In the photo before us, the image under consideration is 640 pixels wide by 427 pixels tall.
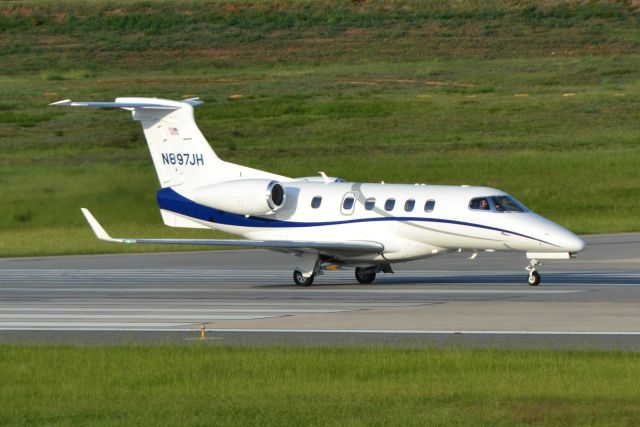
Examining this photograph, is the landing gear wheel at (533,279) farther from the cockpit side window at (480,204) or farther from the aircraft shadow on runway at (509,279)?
the cockpit side window at (480,204)

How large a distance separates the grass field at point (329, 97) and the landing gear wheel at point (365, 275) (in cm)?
1320

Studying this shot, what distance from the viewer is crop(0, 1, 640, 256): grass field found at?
196 feet

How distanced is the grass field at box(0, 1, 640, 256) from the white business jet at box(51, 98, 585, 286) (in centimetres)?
1083

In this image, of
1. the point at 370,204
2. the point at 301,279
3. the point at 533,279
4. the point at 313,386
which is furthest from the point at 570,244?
the point at 313,386

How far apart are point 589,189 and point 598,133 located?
1326 cm

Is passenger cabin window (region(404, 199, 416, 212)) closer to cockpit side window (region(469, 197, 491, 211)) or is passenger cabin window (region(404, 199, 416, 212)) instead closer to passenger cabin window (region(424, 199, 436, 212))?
passenger cabin window (region(424, 199, 436, 212))

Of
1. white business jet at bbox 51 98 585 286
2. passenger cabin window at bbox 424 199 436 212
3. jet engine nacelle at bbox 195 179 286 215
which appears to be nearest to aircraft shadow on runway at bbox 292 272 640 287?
white business jet at bbox 51 98 585 286

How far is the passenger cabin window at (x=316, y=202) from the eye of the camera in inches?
1382

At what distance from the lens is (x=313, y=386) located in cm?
1780

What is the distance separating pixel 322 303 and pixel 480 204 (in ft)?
18.1

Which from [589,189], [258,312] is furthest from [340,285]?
[589,189]

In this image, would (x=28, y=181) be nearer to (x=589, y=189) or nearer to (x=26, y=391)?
(x=589, y=189)

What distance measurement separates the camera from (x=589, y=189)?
67.2 metres

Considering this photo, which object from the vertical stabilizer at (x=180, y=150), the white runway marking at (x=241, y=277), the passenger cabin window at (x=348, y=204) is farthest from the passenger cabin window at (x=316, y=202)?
the white runway marking at (x=241, y=277)
